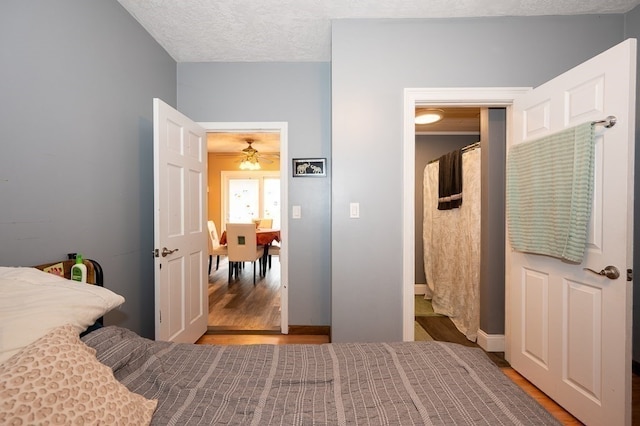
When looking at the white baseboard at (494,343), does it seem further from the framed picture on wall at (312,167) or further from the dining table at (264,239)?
the dining table at (264,239)

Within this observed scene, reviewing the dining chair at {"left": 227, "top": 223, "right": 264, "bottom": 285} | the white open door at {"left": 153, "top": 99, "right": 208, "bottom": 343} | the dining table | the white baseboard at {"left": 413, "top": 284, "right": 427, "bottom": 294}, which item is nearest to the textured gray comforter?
the white open door at {"left": 153, "top": 99, "right": 208, "bottom": 343}

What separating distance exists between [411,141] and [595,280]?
132cm

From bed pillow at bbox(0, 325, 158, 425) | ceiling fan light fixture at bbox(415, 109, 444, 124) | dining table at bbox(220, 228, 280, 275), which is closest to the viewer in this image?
bed pillow at bbox(0, 325, 158, 425)

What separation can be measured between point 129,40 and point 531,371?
143 inches

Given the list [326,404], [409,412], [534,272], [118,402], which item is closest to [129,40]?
[118,402]

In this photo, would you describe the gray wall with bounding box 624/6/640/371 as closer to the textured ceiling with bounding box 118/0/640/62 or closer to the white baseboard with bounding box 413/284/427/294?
the textured ceiling with bounding box 118/0/640/62

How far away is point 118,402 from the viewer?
69 cm

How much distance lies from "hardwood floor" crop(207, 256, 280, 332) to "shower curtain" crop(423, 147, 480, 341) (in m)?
1.90

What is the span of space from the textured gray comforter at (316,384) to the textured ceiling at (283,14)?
6.96 feet

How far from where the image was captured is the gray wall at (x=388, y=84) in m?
2.12

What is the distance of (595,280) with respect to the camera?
1.53 meters

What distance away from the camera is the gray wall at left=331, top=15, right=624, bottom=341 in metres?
2.12

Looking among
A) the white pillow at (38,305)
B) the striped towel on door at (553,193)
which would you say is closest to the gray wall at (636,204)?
the striped towel on door at (553,193)

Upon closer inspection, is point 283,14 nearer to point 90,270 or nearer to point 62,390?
point 90,270
